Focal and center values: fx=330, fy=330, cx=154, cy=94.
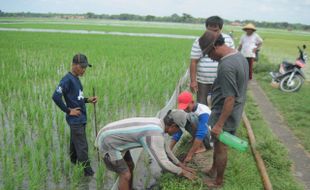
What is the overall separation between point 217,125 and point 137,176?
1.31 meters

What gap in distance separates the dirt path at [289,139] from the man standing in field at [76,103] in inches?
96.4

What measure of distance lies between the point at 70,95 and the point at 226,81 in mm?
1670

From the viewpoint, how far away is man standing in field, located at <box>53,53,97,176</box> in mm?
3393

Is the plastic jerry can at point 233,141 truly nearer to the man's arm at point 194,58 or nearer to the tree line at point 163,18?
the man's arm at point 194,58

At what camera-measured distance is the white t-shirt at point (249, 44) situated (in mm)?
8180

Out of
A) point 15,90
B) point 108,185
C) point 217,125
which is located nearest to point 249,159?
point 217,125

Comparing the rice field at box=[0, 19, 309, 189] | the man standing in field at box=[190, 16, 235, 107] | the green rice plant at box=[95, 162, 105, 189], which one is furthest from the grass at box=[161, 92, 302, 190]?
the man standing in field at box=[190, 16, 235, 107]

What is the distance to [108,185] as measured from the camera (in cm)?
362

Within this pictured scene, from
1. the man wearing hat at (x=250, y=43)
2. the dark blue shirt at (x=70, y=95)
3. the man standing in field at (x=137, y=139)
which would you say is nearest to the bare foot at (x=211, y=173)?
the man standing in field at (x=137, y=139)

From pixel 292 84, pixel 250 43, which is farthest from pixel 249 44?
pixel 292 84

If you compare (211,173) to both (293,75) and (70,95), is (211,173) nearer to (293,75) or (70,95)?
(70,95)

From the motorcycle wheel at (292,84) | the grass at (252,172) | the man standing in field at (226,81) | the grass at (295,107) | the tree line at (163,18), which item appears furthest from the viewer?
the tree line at (163,18)

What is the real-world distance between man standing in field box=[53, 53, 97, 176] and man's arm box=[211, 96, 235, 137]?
148 cm

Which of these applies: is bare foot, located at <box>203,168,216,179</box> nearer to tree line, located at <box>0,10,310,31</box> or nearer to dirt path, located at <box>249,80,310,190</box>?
dirt path, located at <box>249,80,310,190</box>
